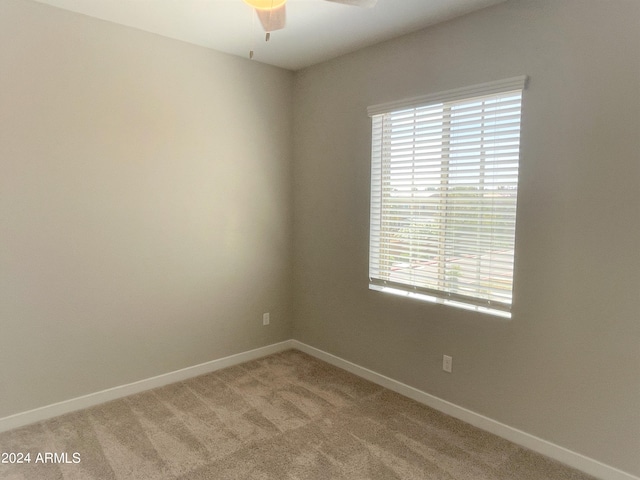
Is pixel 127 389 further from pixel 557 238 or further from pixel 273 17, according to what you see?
pixel 557 238

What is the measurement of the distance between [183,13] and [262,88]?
1047mm

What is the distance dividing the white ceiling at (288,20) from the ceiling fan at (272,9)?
1.73 ft

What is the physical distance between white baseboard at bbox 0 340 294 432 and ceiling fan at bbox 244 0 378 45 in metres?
2.56

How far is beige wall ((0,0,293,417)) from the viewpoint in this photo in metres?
2.47

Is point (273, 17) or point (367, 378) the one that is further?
point (367, 378)

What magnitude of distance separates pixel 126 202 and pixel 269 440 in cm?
185

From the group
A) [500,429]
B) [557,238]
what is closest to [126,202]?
[557,238]

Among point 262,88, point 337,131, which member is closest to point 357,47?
point 337,131

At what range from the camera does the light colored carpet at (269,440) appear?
213 cm

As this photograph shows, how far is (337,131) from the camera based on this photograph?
11.0 ft

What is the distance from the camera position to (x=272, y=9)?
187 centimetres

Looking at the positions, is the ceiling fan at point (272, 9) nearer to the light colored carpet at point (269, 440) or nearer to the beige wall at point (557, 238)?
the beige wall at point (557, 238)

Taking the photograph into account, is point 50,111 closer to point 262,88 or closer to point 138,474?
point 262,88

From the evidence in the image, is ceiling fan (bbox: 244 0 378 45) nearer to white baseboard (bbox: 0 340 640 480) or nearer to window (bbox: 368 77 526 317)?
window (bbox: 368 77 526 317)
